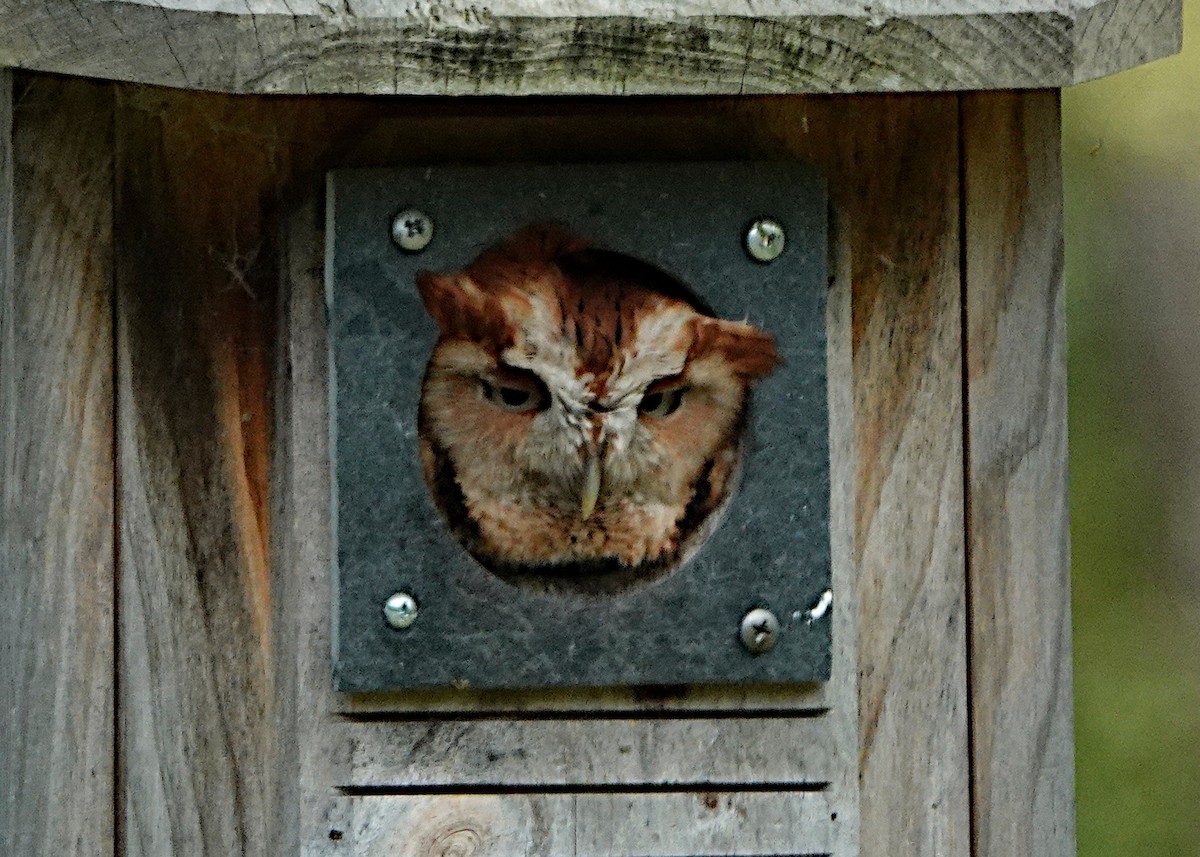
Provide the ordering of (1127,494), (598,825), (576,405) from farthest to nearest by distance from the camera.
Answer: (1127,494)
(598,825)
(576,405)

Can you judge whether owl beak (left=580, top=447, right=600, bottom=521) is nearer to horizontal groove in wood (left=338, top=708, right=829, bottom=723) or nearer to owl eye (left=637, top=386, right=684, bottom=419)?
owl eye (left=637, top=386, right=684, bottom=419)

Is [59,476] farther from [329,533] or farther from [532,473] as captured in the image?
[532,473]

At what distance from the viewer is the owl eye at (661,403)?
6.05 ft

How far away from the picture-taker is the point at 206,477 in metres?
1.87

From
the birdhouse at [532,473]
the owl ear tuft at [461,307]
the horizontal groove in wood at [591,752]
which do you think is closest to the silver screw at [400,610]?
the birdhouse at [532,473]

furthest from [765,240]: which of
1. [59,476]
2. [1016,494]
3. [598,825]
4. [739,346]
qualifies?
[59,476]

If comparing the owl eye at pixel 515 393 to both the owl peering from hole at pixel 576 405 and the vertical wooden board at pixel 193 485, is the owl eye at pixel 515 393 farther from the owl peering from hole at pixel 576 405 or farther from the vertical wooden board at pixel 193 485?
the vertical wooden board at pixel 193 485

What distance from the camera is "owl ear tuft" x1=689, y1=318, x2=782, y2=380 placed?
181 cm

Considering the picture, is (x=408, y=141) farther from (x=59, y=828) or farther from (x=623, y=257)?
(x=59, y=828)

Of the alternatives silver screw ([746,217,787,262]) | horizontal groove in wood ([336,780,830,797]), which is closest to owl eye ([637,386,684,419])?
silver screw ([746,217,787,262])

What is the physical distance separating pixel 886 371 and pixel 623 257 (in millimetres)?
282

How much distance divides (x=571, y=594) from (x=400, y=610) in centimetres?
16

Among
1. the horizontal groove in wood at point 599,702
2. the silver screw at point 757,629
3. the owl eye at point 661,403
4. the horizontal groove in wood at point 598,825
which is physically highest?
the owl eye at point 661,403

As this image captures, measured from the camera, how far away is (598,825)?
188 cm
